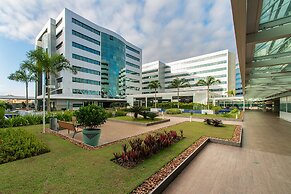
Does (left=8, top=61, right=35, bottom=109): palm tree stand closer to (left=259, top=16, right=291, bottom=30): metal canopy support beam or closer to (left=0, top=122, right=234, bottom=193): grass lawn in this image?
(left=0, top=122, right=234, bottom=193): grass lawn

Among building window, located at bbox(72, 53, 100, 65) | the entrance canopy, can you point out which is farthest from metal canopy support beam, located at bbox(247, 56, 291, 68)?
building window, located at bbox(72, 53, 100, 65)

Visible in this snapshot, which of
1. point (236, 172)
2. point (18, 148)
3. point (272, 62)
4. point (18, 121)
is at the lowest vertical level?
point (236, 172)

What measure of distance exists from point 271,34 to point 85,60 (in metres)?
44.2

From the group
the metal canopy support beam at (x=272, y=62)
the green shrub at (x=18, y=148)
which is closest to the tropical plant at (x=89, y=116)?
the green shrub at (x=18, y=148)

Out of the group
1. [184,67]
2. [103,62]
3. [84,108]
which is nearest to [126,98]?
[103,62]

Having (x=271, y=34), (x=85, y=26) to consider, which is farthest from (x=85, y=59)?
(x=271, y=34)

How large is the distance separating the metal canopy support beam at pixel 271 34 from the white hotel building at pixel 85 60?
37.2 metres

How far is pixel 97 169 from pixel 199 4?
681 centimetres

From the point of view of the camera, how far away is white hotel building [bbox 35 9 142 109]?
38.1m

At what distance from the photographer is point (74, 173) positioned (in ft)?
12.8

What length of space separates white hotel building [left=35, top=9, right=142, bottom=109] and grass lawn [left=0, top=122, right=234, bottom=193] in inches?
1318

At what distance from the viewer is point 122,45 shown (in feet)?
178

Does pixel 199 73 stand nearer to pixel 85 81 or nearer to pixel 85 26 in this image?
pixel 85 81

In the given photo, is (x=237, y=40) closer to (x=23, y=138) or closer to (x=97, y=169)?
(x=97, y=169)
